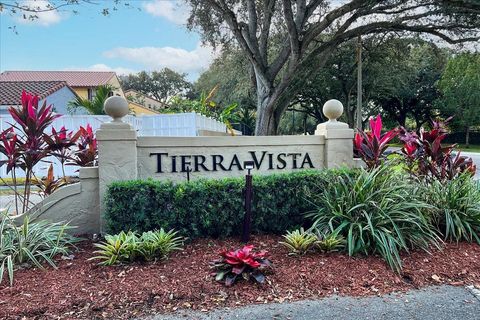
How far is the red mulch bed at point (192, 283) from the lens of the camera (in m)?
3.10

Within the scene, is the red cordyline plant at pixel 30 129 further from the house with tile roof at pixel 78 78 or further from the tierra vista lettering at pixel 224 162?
the house with tile roof at pixel 78 78

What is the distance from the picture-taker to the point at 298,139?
572 cm

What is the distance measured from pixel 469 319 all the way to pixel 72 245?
4.30 m

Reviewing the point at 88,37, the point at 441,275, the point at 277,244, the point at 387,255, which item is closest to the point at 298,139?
the point at 277,244

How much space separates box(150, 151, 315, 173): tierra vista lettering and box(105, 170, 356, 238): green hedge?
74cm

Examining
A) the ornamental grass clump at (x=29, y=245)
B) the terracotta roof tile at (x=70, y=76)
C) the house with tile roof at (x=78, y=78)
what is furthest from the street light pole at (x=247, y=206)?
the terracotta roof tile at (x=70, y=76)

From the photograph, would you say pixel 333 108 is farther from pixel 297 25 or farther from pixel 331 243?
pixel 297 25

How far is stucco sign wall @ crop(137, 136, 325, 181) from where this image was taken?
521 cm

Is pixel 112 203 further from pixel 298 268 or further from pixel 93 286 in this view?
pixel 298 268

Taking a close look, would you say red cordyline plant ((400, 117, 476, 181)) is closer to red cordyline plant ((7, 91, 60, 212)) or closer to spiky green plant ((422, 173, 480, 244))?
spiky green plant ((422, 173, 480, 244))

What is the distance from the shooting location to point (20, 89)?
2156cm

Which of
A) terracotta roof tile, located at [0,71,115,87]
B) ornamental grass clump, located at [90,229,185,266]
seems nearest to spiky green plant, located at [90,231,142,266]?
ornamental grass clump, located at [90,229,185,266]

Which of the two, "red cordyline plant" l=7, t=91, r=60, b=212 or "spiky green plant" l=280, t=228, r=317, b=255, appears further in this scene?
"red cordyline plant" l=7, t=91, r=60, b=212

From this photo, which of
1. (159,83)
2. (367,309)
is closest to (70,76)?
(159,83)
